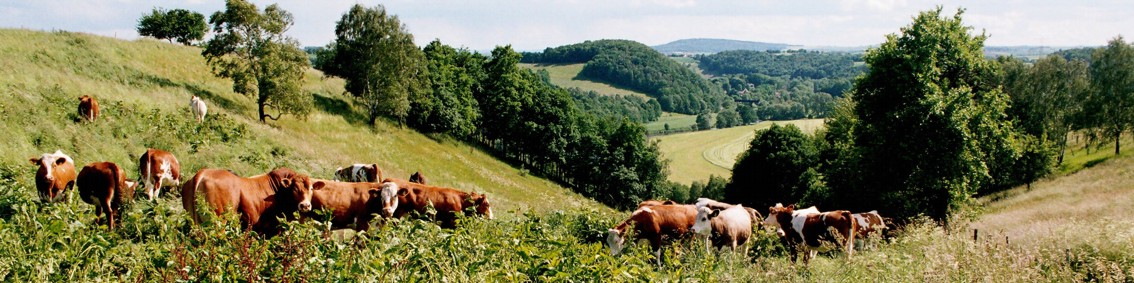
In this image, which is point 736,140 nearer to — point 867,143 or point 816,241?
point 867,143

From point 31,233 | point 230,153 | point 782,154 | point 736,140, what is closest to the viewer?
point 31,233

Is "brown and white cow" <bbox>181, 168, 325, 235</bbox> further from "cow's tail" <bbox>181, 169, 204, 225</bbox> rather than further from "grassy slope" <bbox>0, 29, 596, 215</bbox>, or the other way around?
"grassy slope" <bbox>0, 29, 596, 215</bbox>

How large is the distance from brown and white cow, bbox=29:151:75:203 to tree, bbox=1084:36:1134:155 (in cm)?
6336

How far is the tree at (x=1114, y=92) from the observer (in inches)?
1945

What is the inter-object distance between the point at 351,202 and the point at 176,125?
1428 cm

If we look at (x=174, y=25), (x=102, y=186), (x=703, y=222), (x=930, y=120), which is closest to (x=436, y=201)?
(x=703, y=222)

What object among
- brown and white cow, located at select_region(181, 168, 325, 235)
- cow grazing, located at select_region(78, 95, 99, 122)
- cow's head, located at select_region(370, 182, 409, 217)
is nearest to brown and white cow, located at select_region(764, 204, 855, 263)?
cow's head, located at select_region(370, 182, 409, 217)

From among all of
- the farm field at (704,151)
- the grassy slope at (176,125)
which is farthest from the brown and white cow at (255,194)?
the farm field at (704,151)

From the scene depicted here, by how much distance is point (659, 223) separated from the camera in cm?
1361

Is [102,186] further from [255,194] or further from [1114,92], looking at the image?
[1114,92]

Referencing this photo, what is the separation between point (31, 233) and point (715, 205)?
13852mm

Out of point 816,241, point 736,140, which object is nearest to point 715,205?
point 816,241

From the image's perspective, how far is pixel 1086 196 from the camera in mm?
34938

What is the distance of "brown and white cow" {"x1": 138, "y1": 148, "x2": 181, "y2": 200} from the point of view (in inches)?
525
